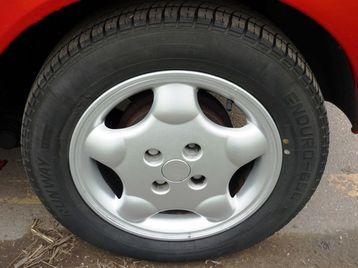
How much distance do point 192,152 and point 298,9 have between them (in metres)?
0.66

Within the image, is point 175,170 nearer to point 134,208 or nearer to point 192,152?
point 192,152

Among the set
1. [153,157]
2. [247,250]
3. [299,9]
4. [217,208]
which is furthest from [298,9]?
[247,250]

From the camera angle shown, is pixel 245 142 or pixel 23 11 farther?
pixel 245 142

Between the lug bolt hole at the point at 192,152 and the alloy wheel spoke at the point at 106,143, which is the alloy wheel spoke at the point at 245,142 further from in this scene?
the alloy wheel spoke at the point at 106,143

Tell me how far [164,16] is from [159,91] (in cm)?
27

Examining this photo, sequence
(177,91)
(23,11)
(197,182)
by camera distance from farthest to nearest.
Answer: (197,182), (177,91), (23,11)

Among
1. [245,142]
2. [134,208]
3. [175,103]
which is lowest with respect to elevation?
[134,208]

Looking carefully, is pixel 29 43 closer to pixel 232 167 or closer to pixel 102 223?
pixel 102 223

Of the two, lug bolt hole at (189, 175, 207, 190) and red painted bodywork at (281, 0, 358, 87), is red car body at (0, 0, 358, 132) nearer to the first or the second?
red painted bodywork at (281, 0, 358, 87)

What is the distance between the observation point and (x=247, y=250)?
7.47 ft

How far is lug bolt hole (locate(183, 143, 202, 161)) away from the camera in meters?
1.86

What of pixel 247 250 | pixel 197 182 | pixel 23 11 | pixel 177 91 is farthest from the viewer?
pixel 247 250

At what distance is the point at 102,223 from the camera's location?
2059 millimetres

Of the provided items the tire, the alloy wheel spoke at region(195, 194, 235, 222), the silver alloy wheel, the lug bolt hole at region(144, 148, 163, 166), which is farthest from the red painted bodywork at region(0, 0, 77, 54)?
the alloy wheel spoke at region(195, 194, 235, 222)
